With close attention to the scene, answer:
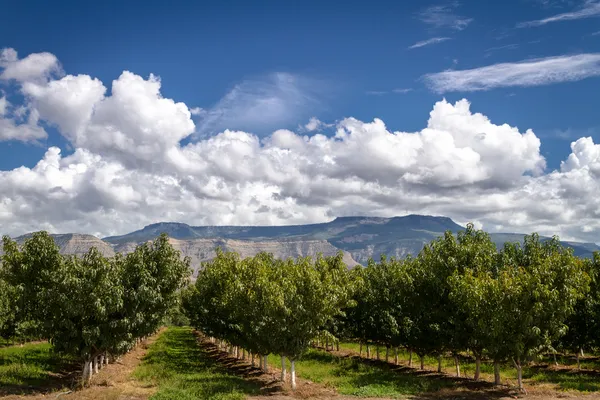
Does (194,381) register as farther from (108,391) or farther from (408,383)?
(408,383)

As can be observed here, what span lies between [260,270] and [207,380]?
36.0 feet

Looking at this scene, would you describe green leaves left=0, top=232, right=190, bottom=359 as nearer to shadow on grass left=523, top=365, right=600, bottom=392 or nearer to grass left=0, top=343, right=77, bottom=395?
grass left=0, top=343, right=77, bottom=395

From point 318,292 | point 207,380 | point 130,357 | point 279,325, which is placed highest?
point 318,292

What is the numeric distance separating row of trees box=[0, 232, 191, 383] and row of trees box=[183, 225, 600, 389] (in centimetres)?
680

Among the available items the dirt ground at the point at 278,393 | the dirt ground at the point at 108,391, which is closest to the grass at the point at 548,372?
the dirt ground at the point at 278,393

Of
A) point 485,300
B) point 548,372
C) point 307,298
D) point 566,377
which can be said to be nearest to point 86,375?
point 307,298

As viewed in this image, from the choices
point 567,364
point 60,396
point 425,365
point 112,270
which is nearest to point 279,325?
point 112,270

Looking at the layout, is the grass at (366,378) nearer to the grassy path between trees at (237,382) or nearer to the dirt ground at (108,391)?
the grassy path between trees at (237,382)

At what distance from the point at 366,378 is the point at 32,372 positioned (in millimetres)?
31727

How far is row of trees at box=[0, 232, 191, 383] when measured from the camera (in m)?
36.1

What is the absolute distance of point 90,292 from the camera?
36125 mm

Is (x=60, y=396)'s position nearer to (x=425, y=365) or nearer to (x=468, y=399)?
(x=468, y=399)

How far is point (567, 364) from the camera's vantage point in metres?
56.1

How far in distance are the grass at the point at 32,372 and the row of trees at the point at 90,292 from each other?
3.47 m
